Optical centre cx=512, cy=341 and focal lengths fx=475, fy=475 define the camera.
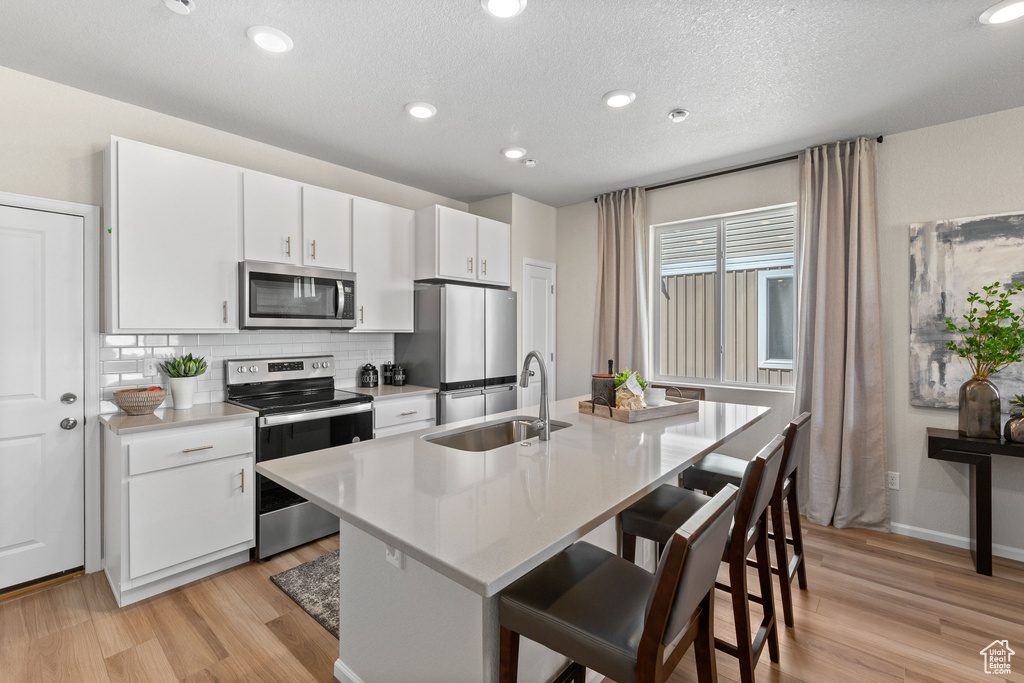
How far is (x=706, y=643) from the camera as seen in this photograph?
1219 millimetres

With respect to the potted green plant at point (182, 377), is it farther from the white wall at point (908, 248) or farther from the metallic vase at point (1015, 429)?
the metallic vase at point (1015, 429)

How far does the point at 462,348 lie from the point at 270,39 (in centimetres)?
231

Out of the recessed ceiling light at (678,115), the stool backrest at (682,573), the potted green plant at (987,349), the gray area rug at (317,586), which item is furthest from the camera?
the recessed ceiling light at (678,115)

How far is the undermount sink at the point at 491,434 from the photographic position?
199 centimetres

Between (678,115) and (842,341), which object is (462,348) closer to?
(678,115)

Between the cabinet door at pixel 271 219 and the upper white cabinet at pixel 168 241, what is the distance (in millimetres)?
65

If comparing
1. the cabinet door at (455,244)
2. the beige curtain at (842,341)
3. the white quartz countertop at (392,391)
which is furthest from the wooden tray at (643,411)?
the cabinet door at (455,244)

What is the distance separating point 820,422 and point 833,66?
2.23m

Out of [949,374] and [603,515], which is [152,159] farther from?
[949,374]

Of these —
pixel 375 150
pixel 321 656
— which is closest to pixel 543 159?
pixel 375 150

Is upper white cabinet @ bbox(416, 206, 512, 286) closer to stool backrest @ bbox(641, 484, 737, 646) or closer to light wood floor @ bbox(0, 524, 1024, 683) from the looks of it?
light wood floor @ bbox(0, 524, 1024, 683)

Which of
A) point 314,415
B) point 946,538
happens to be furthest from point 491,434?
point 946,538

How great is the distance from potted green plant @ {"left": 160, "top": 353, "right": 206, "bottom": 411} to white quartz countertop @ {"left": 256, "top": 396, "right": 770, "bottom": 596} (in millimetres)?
1706

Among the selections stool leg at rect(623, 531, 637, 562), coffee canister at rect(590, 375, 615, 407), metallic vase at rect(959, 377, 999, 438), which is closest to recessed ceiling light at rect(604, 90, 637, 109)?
coffee canister at rect(590, 375, 615, 407)
